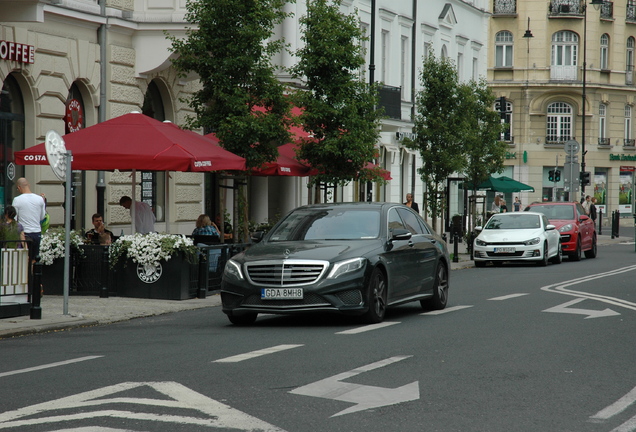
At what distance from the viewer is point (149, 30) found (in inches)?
1009

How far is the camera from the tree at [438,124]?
113 feet

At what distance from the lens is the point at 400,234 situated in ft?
47.6

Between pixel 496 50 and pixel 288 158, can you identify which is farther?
pixel 496 50

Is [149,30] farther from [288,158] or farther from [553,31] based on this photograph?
[553,31]

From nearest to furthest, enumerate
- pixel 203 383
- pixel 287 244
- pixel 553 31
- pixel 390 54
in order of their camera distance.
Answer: pixel 203 383
pixel 287 244
pixel 390 54
pixel 553 31

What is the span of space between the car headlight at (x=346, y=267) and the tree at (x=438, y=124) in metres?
21.1

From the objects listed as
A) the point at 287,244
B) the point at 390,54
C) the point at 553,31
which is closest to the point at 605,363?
the point at 287,244

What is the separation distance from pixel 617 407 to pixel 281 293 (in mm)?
5942

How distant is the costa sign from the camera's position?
69.2 feet

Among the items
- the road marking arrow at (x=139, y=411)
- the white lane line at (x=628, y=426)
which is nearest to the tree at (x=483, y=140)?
the road marking arrow at (x=139, y=411)

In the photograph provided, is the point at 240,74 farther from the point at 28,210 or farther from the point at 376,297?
the point at 376,297

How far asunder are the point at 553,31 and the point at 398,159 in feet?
104

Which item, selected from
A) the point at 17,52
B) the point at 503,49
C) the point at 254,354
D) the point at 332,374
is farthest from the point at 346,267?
the point at 503,49

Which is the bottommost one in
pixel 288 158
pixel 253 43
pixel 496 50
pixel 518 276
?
pixel 518 276
